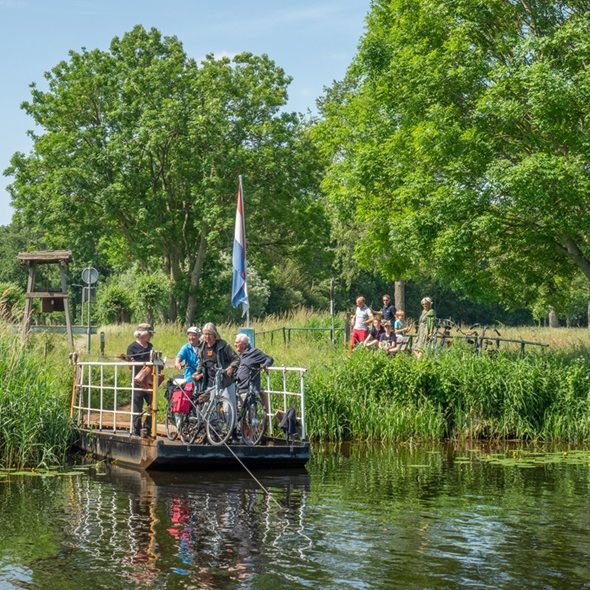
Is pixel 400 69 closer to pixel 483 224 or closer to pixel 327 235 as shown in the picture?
pixel 483 224

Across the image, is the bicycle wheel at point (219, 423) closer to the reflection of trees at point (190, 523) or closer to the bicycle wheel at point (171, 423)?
the reflection of trees at point (190, 523)

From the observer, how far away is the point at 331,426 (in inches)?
796

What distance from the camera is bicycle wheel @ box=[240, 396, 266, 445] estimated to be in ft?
53.3

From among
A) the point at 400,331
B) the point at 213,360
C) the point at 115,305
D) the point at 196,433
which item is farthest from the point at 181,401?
the point at 115,305

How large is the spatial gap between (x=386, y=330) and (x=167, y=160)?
2584 cm

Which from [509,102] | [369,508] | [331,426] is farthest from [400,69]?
[369,508]

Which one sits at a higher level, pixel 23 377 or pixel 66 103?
pixel 66 103

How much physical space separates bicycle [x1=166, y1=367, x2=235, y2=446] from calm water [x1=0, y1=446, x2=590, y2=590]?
64 cm

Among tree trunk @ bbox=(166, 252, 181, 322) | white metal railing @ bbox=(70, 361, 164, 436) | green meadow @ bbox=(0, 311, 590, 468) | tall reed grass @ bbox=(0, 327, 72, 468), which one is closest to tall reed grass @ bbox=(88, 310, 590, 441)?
green meadow @ bbox=(0, 311, 590, 468)

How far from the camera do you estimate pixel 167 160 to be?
159 feet

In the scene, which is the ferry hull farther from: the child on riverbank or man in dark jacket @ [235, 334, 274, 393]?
the child on riverbank

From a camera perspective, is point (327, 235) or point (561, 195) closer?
point (561, 195)

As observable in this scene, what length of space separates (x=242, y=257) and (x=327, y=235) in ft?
97.9

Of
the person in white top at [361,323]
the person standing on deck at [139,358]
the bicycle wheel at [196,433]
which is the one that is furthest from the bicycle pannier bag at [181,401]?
the person in white top at [361,323]
